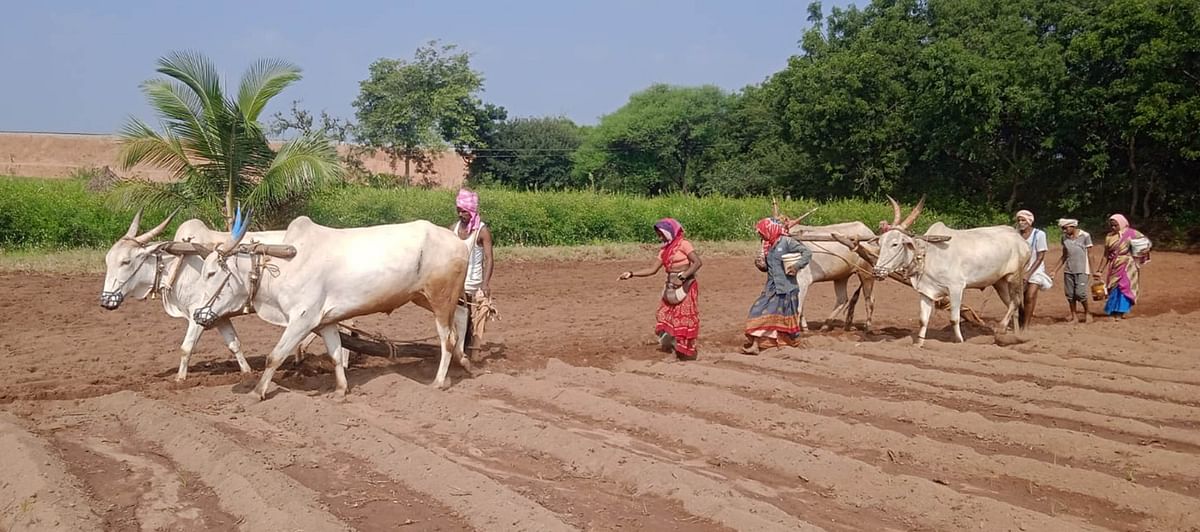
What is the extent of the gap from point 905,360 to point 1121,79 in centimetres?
2071

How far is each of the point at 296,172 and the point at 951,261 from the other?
398 inches

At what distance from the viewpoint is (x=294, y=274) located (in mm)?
8641

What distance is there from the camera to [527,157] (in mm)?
47906

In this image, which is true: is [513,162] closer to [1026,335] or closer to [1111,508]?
[1026,335]

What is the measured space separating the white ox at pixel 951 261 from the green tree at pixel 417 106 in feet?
97.4

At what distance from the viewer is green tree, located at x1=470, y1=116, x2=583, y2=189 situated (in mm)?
46750

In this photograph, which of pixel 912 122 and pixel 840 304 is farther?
pixel 912 122

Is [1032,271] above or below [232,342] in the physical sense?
above

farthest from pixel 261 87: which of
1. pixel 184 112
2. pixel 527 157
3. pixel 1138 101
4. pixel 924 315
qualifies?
pixel 527 157

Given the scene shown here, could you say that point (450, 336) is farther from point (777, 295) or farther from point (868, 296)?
point (868, 296)

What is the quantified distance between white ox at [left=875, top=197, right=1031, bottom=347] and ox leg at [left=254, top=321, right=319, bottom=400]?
6.32m

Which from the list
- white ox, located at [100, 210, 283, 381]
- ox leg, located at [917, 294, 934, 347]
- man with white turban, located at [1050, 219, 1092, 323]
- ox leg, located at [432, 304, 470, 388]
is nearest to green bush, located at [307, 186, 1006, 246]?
white ox, located at [100, 210, 283, 381]

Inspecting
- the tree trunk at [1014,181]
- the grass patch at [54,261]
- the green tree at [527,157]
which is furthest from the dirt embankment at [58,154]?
the grass patch at [54,261]

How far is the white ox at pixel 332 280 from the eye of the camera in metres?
8.62
